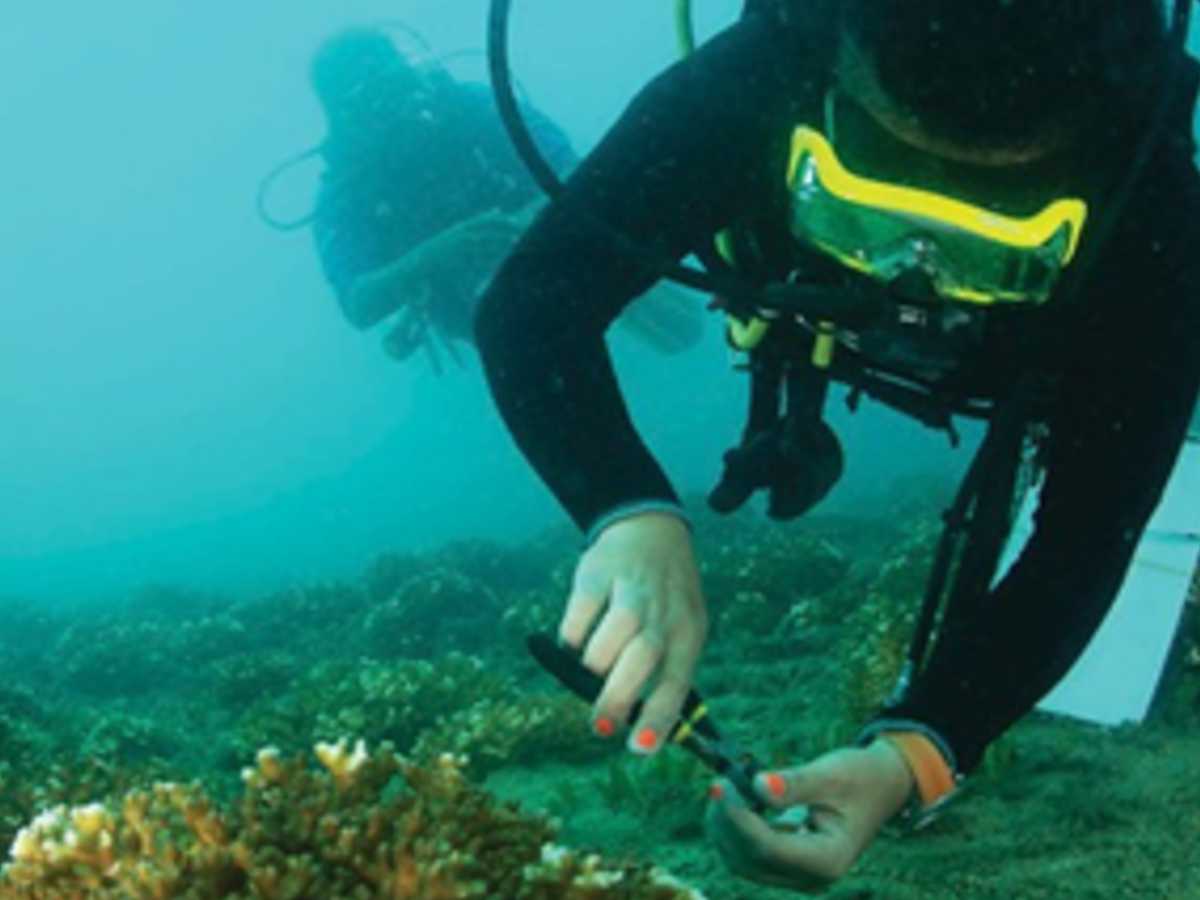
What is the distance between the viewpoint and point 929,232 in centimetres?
258

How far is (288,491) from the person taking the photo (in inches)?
2756

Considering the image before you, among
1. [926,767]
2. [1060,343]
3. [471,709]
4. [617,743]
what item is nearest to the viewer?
[926,767]

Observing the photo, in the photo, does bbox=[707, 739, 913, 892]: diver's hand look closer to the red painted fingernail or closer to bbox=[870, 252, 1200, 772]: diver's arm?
the red painted fingernail

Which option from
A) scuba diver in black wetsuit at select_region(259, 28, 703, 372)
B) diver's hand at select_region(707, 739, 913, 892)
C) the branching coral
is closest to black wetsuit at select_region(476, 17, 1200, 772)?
diver's hand at select_region(707, 739, 913, 892)

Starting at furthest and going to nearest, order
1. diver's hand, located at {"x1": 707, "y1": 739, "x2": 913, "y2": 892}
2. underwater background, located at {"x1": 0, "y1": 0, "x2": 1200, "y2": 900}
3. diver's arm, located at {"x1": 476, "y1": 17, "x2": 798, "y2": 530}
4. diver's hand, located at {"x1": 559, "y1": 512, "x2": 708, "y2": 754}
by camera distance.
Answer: underwater background, located at {"x1": 0, "y1": 0, "x2": 1200, "y2": 900}, diver's arm, located at {"x1": 476, "y1": 17, "x2": 798, "y2": 530}, diver's hand, located at {"x1": 707, "y1": 739, "x2": 913, "y2": 892}, diver's hand, located at {"x1": 559, "y1": 512, "x2": 708, "y2": 754}

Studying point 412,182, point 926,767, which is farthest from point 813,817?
point 412,182

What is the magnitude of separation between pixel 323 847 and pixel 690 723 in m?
1.06

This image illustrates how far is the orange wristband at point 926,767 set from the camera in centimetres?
272

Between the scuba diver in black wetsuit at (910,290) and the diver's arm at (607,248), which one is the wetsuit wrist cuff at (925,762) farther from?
the diver's arm at (607,248)

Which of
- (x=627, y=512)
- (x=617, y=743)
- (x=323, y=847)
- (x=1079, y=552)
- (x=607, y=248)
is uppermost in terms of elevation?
(x=607, y=248)

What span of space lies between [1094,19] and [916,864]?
3.16 m

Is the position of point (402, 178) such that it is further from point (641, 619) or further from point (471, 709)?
point (641, 619)

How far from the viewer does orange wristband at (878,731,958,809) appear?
2725mm

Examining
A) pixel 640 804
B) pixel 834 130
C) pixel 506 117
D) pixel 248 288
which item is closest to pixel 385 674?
pixel 640 804
